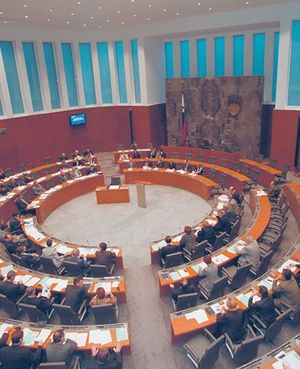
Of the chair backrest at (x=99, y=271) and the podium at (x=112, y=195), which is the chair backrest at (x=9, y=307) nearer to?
the chair backrest at (x=99, y=271)

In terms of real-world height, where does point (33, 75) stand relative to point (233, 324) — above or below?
above

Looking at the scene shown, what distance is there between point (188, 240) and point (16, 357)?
4.90 metres

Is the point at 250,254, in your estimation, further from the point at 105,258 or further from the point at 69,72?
the point at 69,72

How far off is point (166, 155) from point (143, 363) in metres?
13.0

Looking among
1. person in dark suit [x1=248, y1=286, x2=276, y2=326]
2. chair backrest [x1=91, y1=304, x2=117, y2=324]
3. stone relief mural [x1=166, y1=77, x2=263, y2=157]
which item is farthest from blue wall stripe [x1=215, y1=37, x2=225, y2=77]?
chair backrest [x1=91, y1=304, x2=117, y2=324]

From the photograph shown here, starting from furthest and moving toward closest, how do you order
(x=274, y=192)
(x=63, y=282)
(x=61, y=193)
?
(x=61, y=193), (x=274, y=192), (x=63, y=282)

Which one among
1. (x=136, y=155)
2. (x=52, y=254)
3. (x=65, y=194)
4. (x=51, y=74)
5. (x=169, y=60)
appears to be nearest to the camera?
(x=52, y=254)

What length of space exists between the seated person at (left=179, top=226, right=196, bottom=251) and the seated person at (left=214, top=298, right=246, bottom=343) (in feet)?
9.59

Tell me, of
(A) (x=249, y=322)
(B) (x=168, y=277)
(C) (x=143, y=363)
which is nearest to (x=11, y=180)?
(B) (x=168, y=277)

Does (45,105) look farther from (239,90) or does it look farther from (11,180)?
(239,90)

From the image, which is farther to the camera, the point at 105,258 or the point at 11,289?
the point at 105,258

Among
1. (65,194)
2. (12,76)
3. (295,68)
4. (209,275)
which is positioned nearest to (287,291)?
(209,275)

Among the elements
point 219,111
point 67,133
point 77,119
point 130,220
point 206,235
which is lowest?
point 130,220

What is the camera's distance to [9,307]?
686cm
